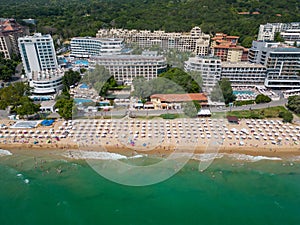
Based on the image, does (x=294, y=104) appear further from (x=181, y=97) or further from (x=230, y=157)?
(x=181, y=97)

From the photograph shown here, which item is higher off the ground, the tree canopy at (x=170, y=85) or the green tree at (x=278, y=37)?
the green tree at (x=278, y=37)

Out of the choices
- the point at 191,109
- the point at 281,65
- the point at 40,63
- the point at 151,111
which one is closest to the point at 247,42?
the point at 281,65

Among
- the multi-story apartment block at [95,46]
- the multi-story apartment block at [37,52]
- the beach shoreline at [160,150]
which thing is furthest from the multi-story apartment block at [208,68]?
the multi-story apartment block at [37,52]

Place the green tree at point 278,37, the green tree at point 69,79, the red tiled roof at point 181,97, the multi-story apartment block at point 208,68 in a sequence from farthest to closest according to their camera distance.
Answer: the green tree at point 278,37
the green tree at point 69,79
the multi-story apartment block at point 208,68
the red tiled roof at point 181,97

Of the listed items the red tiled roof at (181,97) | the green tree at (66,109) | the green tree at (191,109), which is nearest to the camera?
the green tree at (66,109)

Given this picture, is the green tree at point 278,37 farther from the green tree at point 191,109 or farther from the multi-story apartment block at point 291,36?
the green tree at point 191,109

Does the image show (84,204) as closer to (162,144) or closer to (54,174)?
(54,174)
